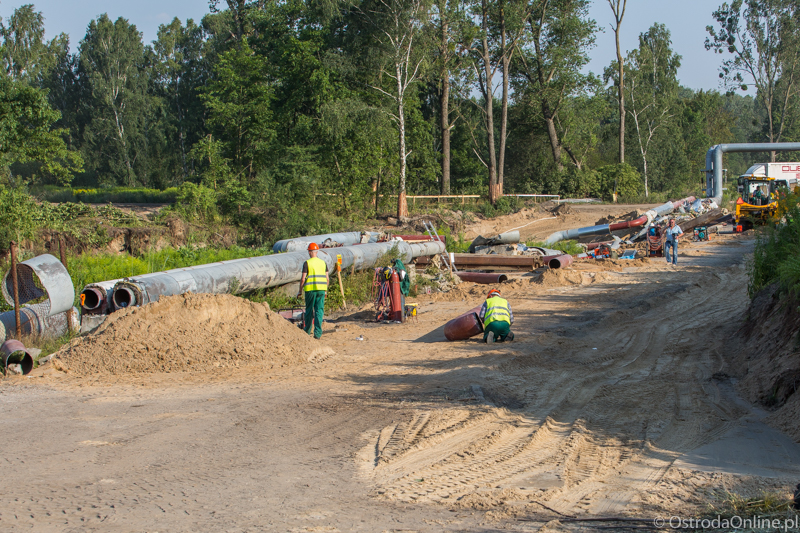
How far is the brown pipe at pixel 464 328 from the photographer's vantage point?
10.6 metres

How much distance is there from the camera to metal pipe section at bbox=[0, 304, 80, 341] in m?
9.77

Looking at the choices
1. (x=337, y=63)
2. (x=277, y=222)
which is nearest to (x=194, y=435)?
(x=277, y=222)

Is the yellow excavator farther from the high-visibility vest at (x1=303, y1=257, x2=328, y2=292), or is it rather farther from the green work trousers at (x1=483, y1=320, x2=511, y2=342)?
the high-visibility vest at (x1=303, y1=257, x2=328, y2=292)

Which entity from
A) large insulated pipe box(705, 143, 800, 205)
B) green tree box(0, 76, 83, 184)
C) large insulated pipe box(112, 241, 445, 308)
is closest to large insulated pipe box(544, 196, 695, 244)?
large insulated pipe box(705, 143, 800, 205)

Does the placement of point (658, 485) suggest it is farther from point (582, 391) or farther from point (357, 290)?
point (357, 290)

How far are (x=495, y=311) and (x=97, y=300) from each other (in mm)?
6902

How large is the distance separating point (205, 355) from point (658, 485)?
652 cm

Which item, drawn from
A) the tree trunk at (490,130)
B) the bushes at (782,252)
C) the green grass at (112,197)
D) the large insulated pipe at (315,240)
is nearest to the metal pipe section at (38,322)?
the large insulated pipe at (315,240)

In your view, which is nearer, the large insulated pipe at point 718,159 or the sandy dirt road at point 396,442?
the sandy dirt road at point 396,442

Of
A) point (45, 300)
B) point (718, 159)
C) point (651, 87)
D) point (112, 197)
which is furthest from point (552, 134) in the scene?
point (45, 300)

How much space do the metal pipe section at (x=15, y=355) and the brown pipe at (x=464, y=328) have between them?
21.2 feet

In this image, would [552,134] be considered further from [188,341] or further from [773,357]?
[188,341]

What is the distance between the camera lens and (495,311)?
10375 mm

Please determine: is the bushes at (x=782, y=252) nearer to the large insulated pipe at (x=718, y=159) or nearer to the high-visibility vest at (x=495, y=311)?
the high-visibility vest at (x=495, y=311)
